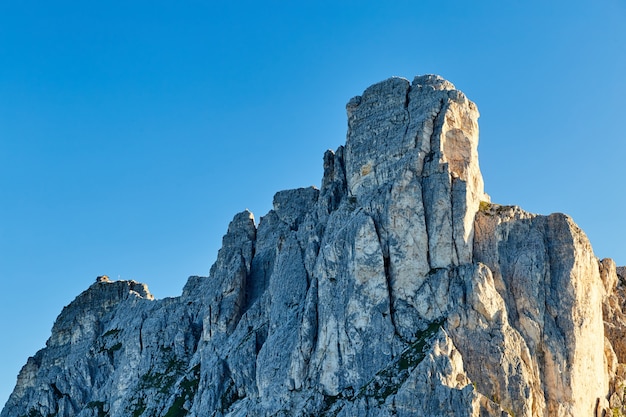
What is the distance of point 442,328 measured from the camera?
109 meters

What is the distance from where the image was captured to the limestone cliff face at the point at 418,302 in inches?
4262

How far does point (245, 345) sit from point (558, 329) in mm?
50699

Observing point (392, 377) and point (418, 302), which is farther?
point (418, 302)

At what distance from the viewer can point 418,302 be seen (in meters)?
118

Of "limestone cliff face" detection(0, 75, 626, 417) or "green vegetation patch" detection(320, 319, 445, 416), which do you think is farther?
"green vegetation patch" detection(320, 319, 445, 416)

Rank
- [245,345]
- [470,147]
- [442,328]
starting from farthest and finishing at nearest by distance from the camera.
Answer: [245,345] → [470,147] → [442,328]

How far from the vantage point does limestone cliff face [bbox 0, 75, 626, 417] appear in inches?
4262

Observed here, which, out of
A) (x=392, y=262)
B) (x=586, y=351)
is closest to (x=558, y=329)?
(x=586, y=351)

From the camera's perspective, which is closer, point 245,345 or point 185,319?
point 245,345

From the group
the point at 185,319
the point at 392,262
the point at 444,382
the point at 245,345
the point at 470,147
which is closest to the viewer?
the point at 444,382

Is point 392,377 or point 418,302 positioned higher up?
point 418,302

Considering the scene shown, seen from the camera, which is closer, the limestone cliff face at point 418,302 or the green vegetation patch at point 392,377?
the limestone cliff face at point 418,302

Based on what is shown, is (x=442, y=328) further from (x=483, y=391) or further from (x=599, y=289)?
(x=599, y=289)

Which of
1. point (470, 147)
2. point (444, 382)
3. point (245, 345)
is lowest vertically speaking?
point (444, 382)
